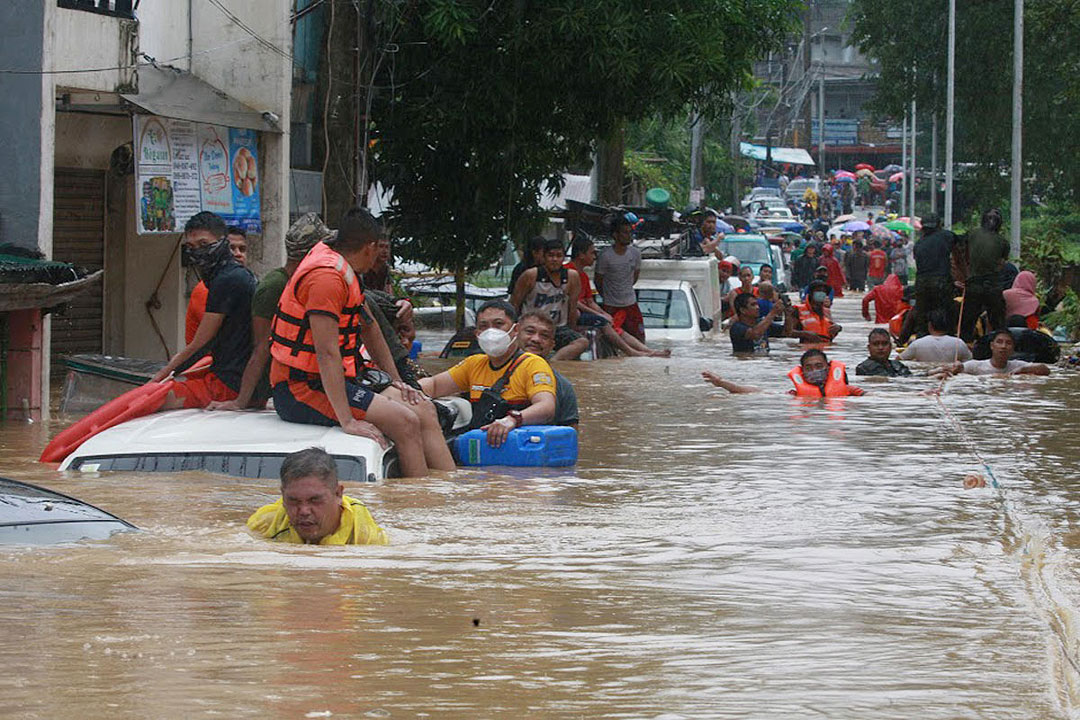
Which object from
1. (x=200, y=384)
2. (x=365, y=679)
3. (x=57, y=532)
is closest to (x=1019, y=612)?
(x=365, y=679)

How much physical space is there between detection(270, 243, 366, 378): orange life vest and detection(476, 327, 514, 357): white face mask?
47.5 inches

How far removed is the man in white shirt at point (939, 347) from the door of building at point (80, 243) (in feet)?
29.2

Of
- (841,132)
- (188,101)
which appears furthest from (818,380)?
(841,132)

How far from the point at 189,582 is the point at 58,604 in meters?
0.61

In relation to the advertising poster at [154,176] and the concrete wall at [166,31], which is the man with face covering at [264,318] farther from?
the concrete wall at [166,31]

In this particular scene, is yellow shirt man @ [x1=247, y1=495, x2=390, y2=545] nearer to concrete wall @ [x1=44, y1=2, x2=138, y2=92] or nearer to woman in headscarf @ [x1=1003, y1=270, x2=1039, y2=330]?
concrete wall @ [x1=44, y1=2, x2=138, y2=92]

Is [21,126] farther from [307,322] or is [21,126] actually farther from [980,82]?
[980,82]

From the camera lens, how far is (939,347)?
63.4 feet

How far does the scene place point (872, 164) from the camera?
102 m

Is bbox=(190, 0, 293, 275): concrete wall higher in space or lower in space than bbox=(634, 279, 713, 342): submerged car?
higher

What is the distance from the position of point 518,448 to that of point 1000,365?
9.25 metres

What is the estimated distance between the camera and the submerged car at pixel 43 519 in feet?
21.5

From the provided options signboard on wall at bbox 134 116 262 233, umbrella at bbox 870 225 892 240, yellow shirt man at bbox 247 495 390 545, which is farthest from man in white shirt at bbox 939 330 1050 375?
umbrella at bbox 870 225 892 240

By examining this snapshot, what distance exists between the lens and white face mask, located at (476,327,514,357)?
34.2ft
